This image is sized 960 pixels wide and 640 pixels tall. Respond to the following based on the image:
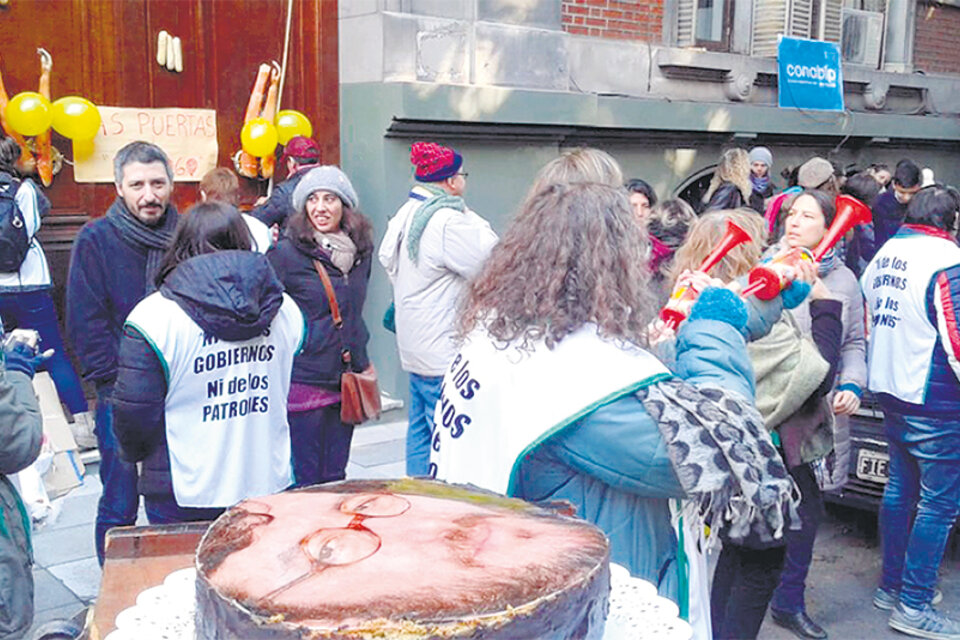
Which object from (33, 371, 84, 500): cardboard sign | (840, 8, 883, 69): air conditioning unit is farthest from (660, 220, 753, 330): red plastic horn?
(840, 8, 883, 69): air conditioning unit

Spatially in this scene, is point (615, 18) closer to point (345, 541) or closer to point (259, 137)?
point (259, 137)

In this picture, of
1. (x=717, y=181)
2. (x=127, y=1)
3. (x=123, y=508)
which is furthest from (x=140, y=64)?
(x=717, y=181)

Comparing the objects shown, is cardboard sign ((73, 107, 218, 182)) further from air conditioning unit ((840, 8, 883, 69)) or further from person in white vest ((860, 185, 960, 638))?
air conditioning unit ((840, 8, 883, 69))

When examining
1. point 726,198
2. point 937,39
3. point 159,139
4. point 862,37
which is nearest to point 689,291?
point 159,139

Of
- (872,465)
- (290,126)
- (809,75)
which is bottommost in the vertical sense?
(872,465)

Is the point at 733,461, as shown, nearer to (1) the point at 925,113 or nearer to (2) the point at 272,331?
(2) the point at 272,331

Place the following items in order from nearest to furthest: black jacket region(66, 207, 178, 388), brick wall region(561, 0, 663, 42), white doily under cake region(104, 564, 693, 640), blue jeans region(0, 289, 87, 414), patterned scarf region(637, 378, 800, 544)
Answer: white doily under cake region(104, 564, 693, 640)
patterned scarf region(637, 378, 800, 544)
black jacket region(66, 207, 178, 388)
blue jeans region(0, 289, 87, 414)
brick wall region(561, 0, 663, 42)

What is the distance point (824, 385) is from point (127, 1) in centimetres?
491

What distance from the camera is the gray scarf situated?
4.57m

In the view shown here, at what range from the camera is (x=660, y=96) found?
9102mm

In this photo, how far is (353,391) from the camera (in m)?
4.44

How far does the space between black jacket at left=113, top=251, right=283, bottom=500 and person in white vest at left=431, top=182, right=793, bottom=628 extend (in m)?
0.95

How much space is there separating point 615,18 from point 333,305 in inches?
207

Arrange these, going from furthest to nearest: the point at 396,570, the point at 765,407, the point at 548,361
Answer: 1. the point at 765,407
2. the point at 548,361
3. the point at 396,570
